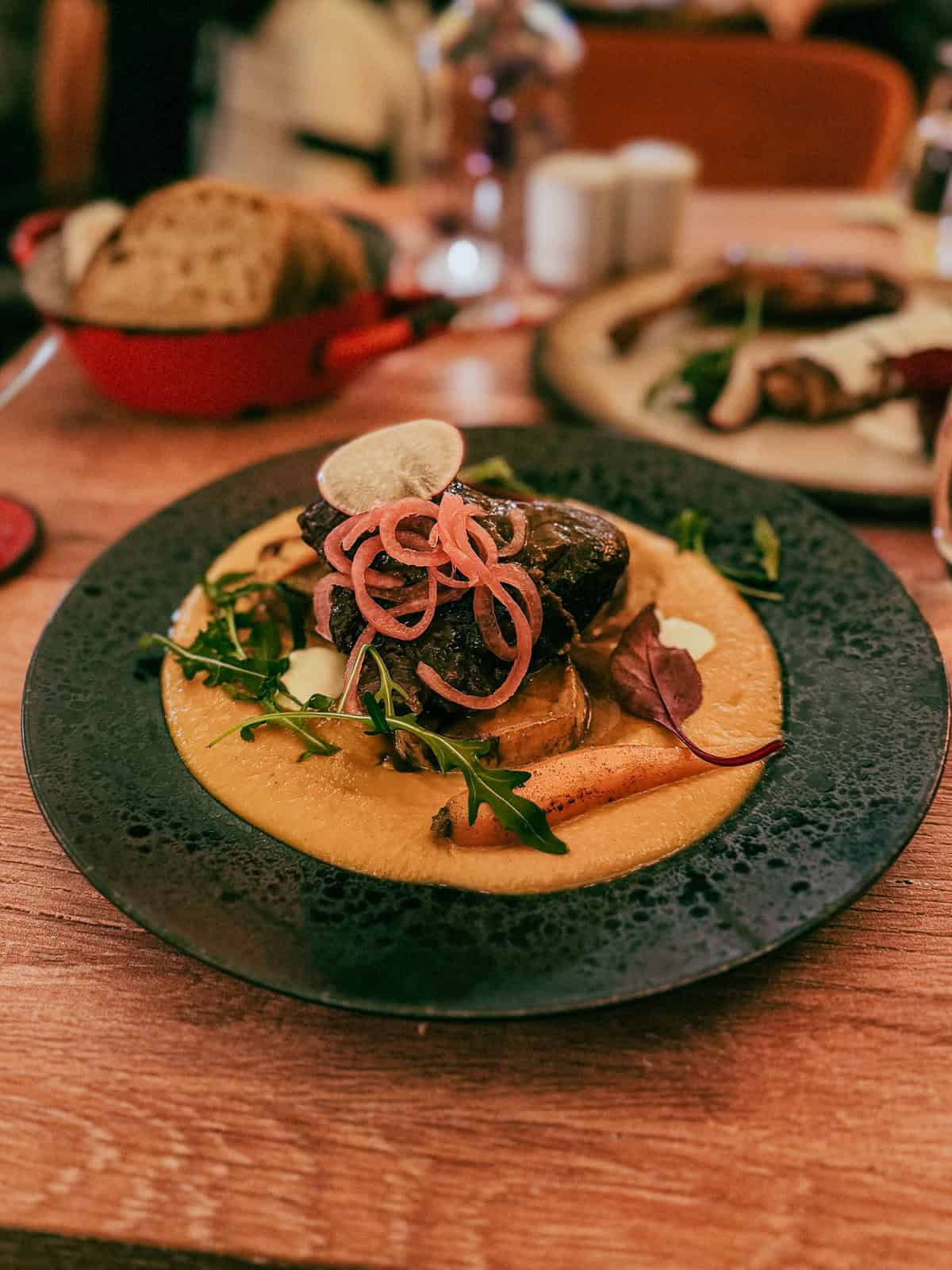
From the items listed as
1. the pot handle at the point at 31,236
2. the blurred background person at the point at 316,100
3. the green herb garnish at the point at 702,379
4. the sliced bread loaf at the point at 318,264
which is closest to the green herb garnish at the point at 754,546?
the green herb garnish at the point at 702,379

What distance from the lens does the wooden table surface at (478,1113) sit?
37.6 inches

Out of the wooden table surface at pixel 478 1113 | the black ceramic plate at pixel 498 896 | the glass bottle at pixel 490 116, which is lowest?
the wooden table surface at pixel 478 1113

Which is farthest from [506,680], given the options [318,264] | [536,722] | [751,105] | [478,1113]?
[751,105]

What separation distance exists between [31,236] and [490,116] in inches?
62.0

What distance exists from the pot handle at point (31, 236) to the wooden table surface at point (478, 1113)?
1.55m

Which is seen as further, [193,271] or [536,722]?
[193,271]

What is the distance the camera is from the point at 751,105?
498cm

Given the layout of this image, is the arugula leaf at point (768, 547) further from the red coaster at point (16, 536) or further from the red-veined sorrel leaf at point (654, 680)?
the red coaster at point (16, 536)

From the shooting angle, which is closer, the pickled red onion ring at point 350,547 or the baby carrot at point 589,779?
the baby carrot at point 589,779

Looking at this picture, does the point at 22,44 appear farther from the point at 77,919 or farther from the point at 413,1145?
the point at 413,1145

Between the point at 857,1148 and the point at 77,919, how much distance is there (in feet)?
3.06

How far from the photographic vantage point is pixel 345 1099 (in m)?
1.06

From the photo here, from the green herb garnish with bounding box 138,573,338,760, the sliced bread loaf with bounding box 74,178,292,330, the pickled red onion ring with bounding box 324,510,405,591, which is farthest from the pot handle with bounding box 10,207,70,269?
the pickled red onion ring with bounding box 324,510,405,591

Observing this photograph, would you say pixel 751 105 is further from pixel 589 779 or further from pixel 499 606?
pixel 589 779
